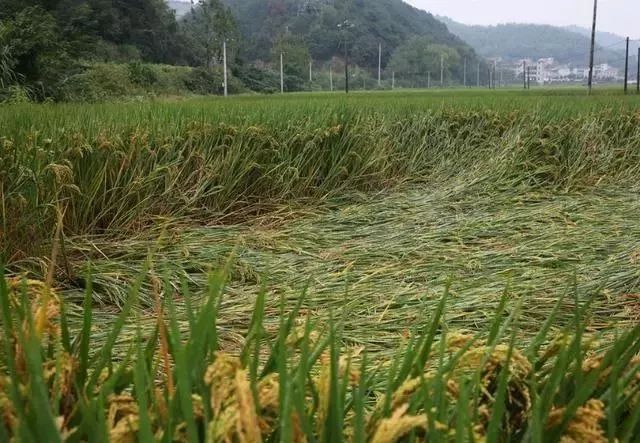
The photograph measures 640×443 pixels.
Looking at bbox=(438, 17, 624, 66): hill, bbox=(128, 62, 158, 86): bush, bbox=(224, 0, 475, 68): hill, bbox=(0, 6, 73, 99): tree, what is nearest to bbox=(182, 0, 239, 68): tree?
bbox=(224, 0, 475, 68): hill

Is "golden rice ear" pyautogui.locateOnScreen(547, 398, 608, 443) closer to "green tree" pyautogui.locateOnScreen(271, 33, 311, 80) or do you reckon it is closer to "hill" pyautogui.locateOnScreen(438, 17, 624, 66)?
"green tree" pyautogui.locateOnScreen(271, 33, 311, 80)

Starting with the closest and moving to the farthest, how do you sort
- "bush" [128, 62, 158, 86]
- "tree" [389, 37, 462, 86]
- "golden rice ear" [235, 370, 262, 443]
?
"golden rice ear" [235, 370, 262, 443]
"bush" [128, 62, 158, 86]
"tree" [389, 37, 462, 86]

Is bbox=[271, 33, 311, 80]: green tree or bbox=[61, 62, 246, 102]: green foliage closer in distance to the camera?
bbox=[61, 62, 246, 102]: green foliage

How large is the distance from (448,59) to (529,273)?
8190 centimetres

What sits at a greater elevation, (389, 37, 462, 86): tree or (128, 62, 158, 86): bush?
(389, 37, 462, 86): tree

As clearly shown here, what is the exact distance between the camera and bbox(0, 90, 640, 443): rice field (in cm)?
55

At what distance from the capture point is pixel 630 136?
5.14 meters

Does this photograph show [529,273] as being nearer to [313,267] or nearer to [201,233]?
[313,267]

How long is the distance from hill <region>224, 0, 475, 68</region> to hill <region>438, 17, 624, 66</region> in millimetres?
79422

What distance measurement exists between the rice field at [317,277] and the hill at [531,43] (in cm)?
Result: 15923

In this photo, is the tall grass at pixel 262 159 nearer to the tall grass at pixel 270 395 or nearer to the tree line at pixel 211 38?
the tall grass at pixel 270 395

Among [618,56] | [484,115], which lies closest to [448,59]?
[484,115]

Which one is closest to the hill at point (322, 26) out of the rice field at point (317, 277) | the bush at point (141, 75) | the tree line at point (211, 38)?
the tree line at point (211, 38)

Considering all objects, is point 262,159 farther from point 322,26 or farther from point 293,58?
point 322,26
